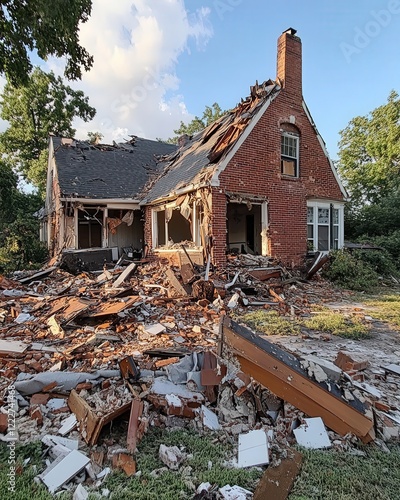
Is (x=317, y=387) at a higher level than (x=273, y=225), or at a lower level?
lower

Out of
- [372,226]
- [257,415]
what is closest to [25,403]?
[257,415]

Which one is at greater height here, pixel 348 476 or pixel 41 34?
pixel 41 34

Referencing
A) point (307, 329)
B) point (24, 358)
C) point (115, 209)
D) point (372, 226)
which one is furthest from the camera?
point (372, 226)

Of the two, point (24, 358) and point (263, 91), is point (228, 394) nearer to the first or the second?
point (24, 358)

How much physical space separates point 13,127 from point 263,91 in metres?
25.9

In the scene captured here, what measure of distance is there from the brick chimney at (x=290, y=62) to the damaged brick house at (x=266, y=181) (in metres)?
0.03

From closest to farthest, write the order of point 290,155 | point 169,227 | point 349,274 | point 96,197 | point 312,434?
point 312,434
point 349,274
point 290,155
point 96,197
point 169,227

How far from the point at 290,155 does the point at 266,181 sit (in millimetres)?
1820

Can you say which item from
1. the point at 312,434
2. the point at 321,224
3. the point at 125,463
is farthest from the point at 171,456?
the point at 321,224

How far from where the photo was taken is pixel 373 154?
27.3 m

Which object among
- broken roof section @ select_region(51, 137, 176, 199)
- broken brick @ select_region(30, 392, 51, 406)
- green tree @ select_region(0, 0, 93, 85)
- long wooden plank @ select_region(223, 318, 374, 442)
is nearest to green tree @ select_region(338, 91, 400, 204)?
broken roof section @ select_region(51, 137, 176, 199)

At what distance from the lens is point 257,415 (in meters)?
3.22

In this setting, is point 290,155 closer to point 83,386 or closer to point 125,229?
point 125,229

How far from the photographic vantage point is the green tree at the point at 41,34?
5.34 m
